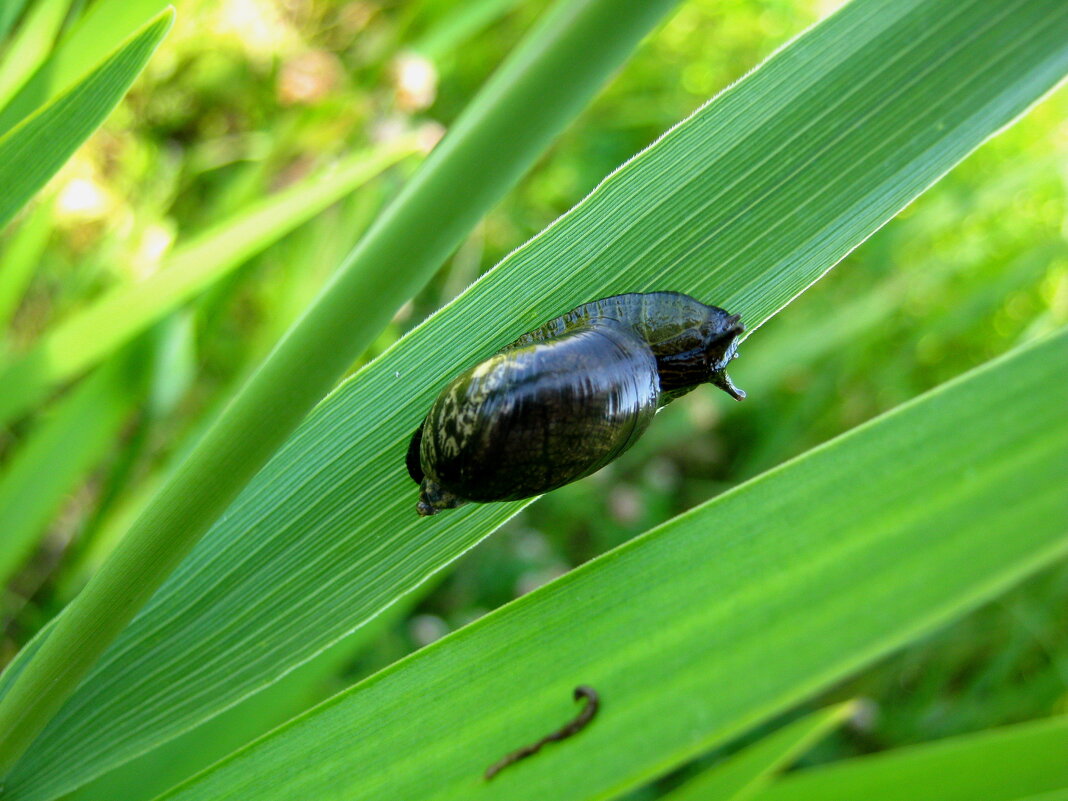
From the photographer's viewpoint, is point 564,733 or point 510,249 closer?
point 564,733

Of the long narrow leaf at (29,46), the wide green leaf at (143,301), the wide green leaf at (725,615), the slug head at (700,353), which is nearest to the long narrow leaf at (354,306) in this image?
the wide green leaf at (725,615)

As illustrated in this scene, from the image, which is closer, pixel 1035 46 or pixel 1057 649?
pixel 1035 46

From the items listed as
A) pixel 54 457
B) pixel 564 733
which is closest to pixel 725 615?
pixel 564 733

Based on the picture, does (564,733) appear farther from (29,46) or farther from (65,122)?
(29,46)

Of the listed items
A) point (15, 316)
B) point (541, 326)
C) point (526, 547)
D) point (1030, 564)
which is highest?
point (15, 316)

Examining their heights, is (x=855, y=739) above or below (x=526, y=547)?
below

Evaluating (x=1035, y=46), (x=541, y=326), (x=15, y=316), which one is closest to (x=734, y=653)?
(x=541, y=326)

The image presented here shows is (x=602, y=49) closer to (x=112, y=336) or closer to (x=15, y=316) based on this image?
(x=112, y=336)
